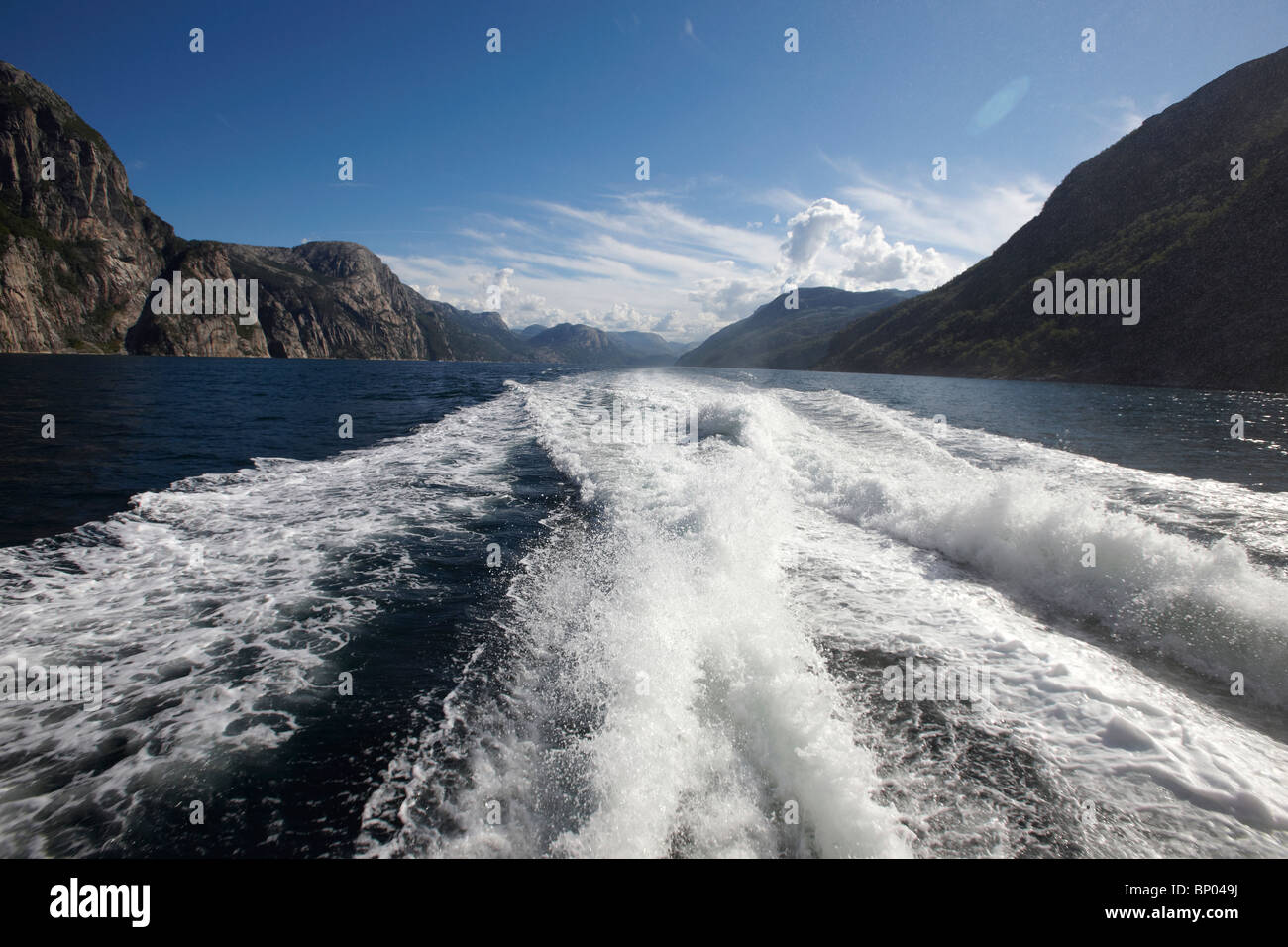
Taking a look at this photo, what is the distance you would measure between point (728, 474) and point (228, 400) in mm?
36895

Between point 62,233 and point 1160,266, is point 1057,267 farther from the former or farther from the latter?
point 62,233

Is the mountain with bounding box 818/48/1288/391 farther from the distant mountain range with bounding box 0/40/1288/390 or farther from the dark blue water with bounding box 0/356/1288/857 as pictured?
the dark blue water with bounding box 0/356/1288/857

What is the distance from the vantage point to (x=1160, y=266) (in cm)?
7550

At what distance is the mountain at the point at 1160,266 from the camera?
60.8 metres

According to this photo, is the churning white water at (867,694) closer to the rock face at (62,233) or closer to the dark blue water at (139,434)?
the dark blue water at (139,434)

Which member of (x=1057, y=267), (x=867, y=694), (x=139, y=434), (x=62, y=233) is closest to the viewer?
(x=867, y=694)

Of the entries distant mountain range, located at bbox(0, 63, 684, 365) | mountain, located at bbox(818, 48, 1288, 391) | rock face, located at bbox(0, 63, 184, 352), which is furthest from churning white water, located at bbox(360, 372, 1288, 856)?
rock face, located at bbox(0, 63, 184, 352)

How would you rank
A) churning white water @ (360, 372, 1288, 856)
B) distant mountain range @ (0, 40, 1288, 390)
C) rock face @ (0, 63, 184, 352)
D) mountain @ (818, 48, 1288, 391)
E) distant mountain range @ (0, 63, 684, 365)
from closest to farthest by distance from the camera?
churning white water @ (360, 372, 1288, 856), mountain @ (818, 48, 1288, 391), distant mountain range @ (0, 40, 1288, 390), rock face @ (0, 63, 184, 352), distant mountain range @ (0, 63, 684, 365)

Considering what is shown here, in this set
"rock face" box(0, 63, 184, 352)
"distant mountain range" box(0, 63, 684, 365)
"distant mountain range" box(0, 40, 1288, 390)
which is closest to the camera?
"distant mountain range" box(0, 40, 1288, 390)

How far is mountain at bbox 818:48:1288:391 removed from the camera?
2392 inches

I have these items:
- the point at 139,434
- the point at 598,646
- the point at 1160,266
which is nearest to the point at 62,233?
the point at 139,434

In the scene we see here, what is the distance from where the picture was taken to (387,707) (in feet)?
17.0
